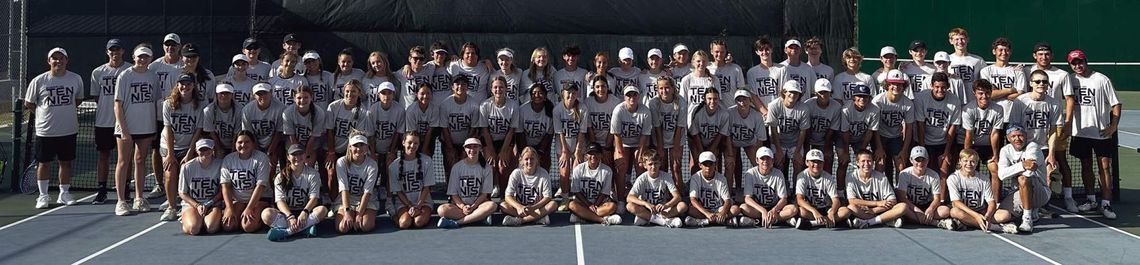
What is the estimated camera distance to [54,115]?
9797 mm

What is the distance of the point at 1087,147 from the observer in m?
9.72

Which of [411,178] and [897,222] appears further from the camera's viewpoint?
[411,178]

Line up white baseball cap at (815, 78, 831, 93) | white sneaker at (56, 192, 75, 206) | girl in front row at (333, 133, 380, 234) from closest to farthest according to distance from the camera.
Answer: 1. girl in front row at (333, 133, 380, 234)
2. white baseball cap at (815, 78, 831, 93)
3. white sneaker at (56, 192, 75, 206)

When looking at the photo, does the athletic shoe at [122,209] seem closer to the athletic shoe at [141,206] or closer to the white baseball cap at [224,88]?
the athletic shoe at [141,206]

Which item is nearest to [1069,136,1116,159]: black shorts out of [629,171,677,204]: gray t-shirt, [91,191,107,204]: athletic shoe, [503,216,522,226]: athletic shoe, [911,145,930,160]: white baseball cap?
[911,145,930,160]: white baseball cap

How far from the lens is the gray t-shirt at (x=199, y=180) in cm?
870

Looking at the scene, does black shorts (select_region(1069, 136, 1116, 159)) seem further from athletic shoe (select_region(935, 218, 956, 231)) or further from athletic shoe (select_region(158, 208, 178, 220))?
athletic shoe (select_region(158, 208, 178, 220))

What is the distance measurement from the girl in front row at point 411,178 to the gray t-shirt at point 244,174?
966mm

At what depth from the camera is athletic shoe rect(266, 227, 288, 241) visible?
820 cm

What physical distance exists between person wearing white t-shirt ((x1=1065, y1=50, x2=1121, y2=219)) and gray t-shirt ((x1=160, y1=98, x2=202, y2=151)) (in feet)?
23.4

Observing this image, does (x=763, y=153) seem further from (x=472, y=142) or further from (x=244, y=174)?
(x=244, y=174)

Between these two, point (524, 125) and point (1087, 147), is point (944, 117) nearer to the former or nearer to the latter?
point (1087, 147)

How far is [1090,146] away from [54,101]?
346 inches

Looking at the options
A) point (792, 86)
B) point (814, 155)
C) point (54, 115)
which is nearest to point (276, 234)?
point (54, 115)
